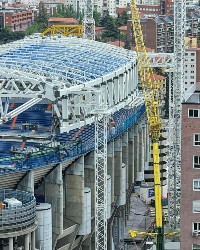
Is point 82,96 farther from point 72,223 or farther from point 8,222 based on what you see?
point 8,222

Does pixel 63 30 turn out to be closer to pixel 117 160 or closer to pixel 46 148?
pixel 117 160

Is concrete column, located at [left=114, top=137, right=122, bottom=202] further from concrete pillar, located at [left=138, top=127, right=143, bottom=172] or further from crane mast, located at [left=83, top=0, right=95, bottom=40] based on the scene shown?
crane mast, located at [left=83, top=0, right=95, bottom=40]

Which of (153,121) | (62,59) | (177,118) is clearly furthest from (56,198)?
(177,118)

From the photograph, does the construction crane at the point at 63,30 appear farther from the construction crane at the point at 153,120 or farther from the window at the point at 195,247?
the window at the point at 195,247

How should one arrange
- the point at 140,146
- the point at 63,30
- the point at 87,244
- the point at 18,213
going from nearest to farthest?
the point at 18,213 → the point at 87,244 → the point at 140,146 → the point at 63,30

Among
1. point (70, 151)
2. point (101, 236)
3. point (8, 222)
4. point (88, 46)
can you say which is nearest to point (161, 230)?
point (101, 236)

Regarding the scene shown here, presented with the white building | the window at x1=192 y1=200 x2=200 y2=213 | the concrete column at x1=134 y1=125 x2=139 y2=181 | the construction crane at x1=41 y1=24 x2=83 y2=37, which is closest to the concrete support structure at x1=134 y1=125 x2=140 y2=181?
the concrete column at x1=134 y1=125 x2=139 y2=181
